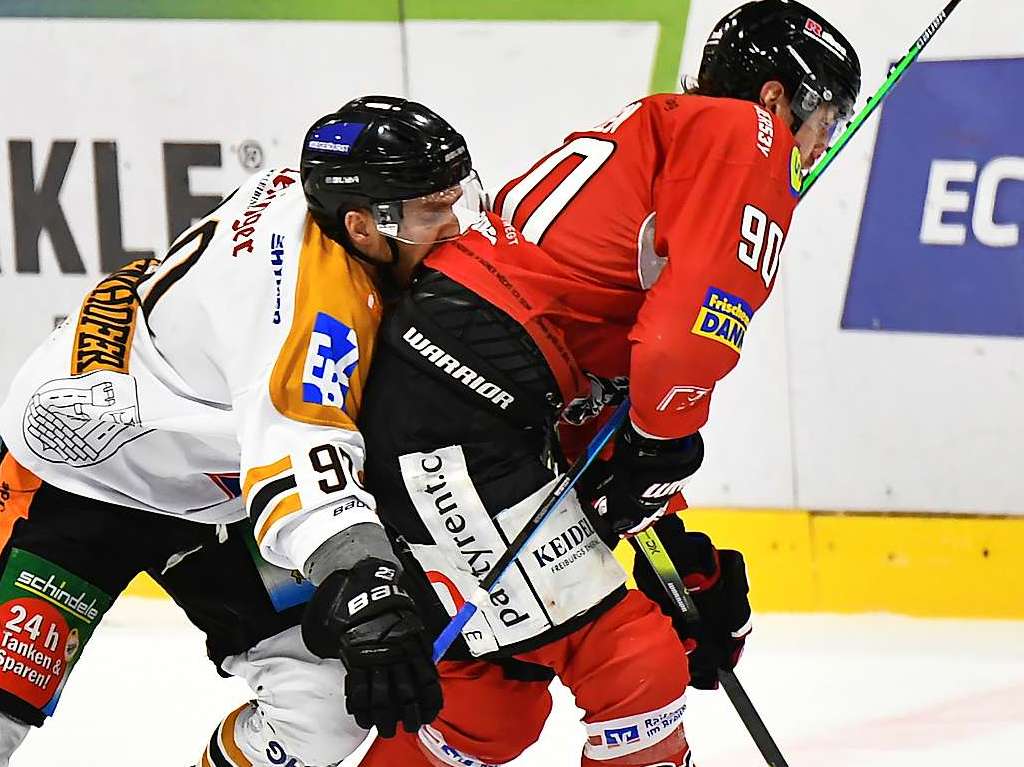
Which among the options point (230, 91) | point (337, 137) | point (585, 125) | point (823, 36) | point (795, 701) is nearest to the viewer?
point (337, 137)

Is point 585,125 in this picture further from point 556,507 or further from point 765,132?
point 556,507

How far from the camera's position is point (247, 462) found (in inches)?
72.5

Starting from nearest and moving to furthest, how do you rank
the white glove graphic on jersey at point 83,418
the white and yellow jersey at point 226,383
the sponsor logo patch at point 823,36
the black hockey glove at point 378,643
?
1. the black hockey glove at point 378,643
2. the white and yellow jersey at point 226,383
3. the white glove graphic on jersey at point 83,418
4. the sponsor logo patch at point 823,36

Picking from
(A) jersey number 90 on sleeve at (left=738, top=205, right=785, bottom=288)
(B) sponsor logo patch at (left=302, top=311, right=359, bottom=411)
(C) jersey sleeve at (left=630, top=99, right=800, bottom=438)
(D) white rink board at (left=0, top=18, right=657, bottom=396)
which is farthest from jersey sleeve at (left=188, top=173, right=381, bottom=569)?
(D) white rink board at (left=0, top=18, right=657, bottom=396)

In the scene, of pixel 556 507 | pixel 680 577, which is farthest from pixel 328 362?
pixel 680 577

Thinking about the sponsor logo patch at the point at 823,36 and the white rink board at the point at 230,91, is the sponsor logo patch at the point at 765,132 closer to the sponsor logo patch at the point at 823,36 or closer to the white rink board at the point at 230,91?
the sponsor logo patch at the point at 823,36

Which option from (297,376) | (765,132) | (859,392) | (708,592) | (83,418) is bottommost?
(859,392)

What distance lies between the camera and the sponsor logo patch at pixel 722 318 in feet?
6.38

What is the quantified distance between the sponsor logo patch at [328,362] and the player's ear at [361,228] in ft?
0.45

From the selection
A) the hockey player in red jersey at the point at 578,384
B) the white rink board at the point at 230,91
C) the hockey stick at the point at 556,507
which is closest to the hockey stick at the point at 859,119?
the hockey stick at the point at 556,507

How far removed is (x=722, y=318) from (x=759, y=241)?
0.12 metres

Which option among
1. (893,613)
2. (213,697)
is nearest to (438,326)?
(213,697)

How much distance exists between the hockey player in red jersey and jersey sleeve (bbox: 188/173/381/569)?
0.12m

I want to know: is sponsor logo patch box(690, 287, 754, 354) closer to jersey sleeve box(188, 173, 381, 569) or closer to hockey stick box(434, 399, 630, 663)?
hockey stick box(434, 399, 630, 663)
